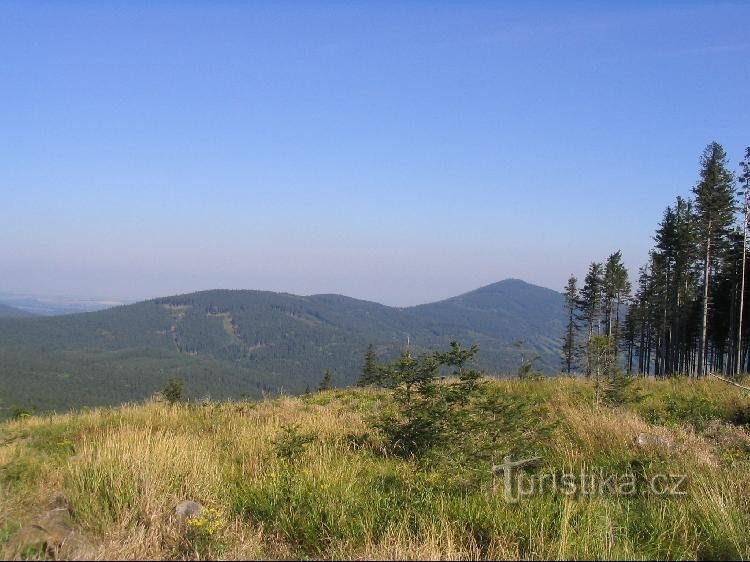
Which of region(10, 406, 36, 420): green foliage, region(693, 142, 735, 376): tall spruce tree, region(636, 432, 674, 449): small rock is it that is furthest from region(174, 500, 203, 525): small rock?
region(693, 142, 735, 376): tall spruce tree

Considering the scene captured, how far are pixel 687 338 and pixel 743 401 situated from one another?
143ft

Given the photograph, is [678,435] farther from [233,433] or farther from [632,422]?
[233,433]

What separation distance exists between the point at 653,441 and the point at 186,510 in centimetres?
593

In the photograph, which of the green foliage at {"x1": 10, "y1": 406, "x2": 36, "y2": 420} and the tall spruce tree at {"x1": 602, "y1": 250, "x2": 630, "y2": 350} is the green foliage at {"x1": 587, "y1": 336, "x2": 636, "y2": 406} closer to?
the green foliage at {"x1": 10, "y1": 406, "x2": 36, "y2": 420}

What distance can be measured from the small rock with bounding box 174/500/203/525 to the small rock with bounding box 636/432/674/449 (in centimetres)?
560

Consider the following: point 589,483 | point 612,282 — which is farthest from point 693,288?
point 589,483

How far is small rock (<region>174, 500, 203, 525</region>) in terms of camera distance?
3945mm

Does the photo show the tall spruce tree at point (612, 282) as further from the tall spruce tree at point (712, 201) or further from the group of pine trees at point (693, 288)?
the tall spruce tree at point (712, 201)

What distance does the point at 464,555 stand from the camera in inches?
135

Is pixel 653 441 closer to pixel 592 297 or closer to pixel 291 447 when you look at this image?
pixel 291 447

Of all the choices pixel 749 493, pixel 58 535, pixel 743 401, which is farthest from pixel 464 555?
pixel 743 401

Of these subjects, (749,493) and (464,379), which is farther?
(464,379)

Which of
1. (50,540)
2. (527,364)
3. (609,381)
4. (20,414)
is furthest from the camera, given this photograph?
(527,364)

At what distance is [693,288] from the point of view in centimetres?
4447
